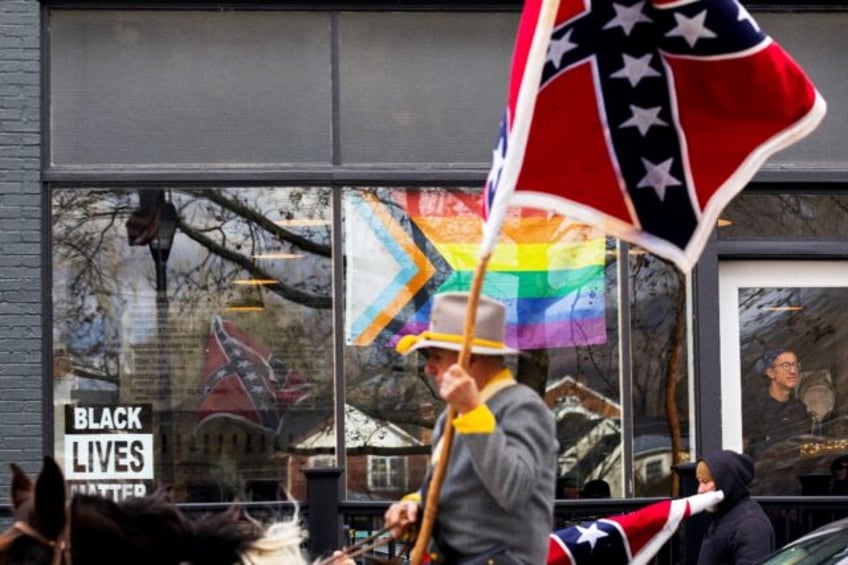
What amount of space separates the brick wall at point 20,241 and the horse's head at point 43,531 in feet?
22.3

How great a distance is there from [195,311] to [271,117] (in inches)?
57.1

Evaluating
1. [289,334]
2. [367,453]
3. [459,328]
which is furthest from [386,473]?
[459,328]

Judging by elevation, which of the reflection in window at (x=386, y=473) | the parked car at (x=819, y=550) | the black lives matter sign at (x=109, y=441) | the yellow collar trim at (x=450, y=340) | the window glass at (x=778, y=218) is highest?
the window glass at (x=778, y=218)

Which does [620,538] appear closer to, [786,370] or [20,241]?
[786,370]

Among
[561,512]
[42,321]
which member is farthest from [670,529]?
[42,321]

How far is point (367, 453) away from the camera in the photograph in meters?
11.7

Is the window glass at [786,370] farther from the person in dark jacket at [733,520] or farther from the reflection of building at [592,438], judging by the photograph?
the person in dark jacket at [733,520]

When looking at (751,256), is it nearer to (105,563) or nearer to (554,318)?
(554,318)

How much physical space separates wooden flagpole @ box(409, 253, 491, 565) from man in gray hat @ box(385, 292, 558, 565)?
0.06 meters

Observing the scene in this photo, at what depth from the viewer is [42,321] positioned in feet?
37.9

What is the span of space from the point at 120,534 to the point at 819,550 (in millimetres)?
4522

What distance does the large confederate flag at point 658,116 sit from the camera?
5902mm

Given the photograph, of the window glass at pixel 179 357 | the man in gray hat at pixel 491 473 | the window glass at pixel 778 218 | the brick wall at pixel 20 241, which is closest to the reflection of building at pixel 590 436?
the window glass at pixel 778 218

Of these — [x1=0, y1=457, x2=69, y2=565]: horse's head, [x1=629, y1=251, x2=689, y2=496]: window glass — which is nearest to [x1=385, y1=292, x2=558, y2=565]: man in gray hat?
[x1=0, y1=457, x2=69, y2=565]: horse's head
